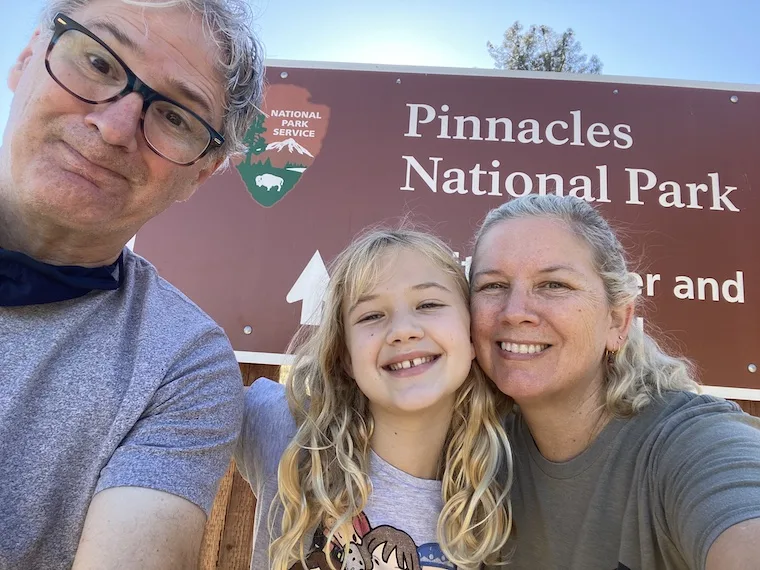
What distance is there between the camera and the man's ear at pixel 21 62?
1100 mm

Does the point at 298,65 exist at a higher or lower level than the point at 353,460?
higher

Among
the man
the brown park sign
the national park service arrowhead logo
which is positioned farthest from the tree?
the man

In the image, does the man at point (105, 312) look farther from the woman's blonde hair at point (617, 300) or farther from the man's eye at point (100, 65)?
the woman's blonde hair at point (617, 300)

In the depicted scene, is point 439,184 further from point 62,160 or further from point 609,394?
point 62,160

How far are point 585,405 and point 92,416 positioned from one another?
1058 mm

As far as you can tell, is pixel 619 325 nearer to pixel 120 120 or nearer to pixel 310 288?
pixel 310 288

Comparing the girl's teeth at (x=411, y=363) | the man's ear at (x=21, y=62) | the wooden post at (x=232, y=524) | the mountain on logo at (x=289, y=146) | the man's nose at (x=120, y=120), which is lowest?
the wooden post at (x=232, y=524)

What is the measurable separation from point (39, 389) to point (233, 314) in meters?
0.81

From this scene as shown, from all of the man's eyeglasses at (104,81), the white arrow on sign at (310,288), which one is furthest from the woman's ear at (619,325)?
the man's eyeglasses at (104,81)

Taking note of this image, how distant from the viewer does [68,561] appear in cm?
90

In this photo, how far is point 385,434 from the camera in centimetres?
135

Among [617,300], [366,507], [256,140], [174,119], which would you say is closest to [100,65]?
[174,119]

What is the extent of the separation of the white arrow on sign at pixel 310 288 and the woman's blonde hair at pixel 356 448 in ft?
0.61

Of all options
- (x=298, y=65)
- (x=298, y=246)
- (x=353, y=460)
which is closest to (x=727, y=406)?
(x=353, y=460)
